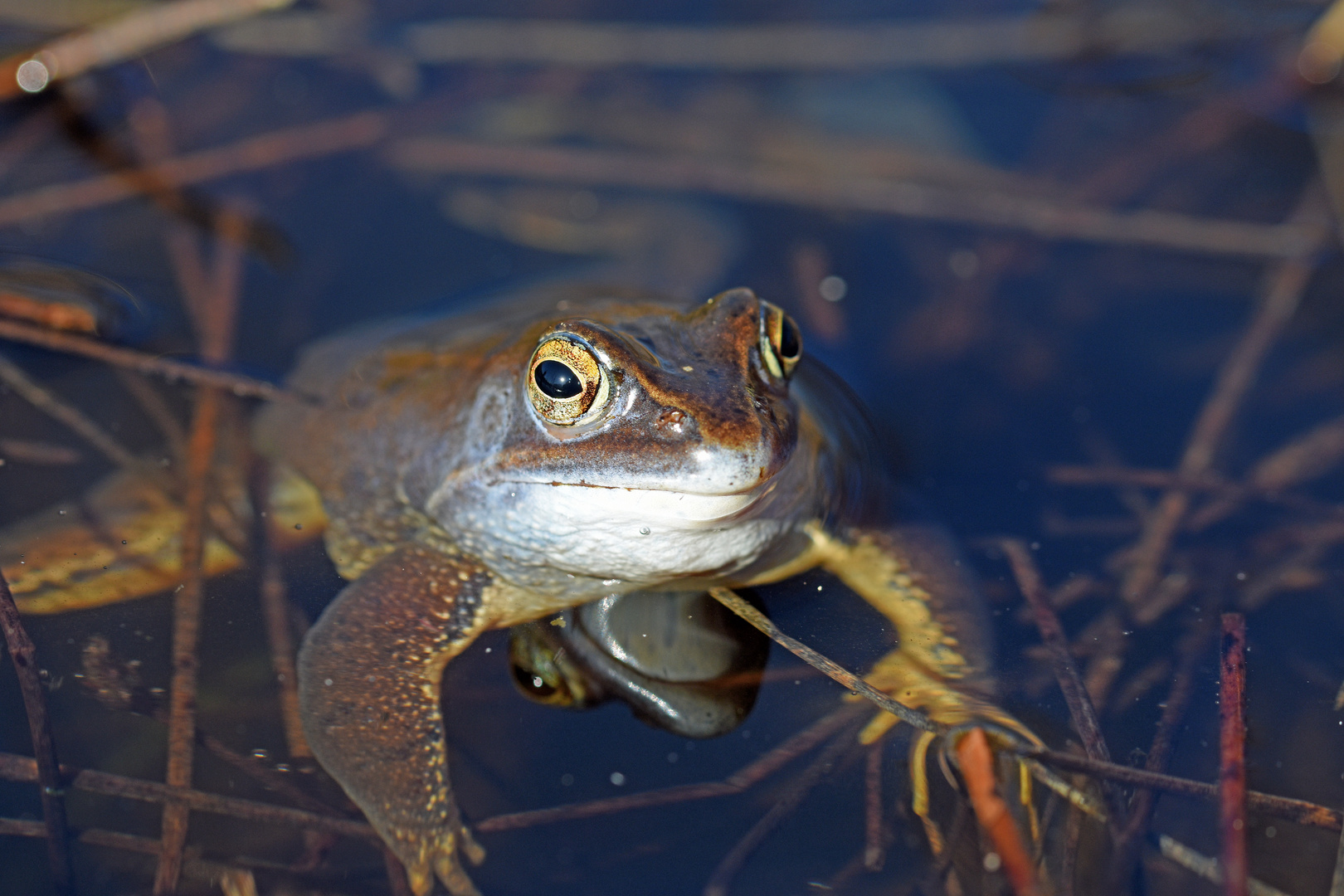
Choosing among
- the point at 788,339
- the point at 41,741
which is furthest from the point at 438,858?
the point at 788,339

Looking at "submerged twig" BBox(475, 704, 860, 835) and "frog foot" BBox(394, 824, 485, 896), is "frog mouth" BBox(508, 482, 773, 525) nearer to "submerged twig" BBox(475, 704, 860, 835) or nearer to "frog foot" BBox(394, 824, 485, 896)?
"submerged twig" BBox(475, 704, 860, 835)

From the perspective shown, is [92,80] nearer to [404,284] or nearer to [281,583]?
[404,284]

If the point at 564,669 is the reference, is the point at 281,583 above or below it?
above

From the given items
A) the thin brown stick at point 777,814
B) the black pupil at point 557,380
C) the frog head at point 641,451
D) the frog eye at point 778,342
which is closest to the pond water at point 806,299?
the thin brown stick at point 777,814

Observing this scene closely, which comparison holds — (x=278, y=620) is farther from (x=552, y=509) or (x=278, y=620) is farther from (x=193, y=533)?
(x=552, y=509)

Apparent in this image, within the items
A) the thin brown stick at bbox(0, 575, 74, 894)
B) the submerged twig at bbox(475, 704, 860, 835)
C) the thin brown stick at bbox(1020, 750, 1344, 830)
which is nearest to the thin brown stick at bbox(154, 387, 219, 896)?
the thin brown stick at bbox(0, 575, 74, 894)

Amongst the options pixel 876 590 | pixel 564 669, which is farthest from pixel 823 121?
pixel 564 669
